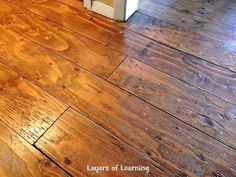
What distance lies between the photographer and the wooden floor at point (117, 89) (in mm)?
838

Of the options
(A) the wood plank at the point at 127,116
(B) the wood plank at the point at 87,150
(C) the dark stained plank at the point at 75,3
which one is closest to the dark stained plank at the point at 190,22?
(C) the dark stained plank at the point at 75,3

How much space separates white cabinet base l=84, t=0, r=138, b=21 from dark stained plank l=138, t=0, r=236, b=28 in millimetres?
121

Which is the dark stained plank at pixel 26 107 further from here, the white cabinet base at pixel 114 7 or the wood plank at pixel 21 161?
the white cabinet base at pixel 114 7

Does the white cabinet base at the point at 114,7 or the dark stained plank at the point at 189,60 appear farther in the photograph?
the white cabinet base at the point at 114,7

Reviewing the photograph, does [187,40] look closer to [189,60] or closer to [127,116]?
[189,60]

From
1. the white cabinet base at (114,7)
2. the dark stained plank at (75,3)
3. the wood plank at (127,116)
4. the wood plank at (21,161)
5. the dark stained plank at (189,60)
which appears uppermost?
the white cabinet base at (114,7)

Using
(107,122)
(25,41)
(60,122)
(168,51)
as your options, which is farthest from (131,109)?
(25,41)

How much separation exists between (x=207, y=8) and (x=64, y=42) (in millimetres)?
858

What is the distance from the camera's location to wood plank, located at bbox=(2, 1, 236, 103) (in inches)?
42.1

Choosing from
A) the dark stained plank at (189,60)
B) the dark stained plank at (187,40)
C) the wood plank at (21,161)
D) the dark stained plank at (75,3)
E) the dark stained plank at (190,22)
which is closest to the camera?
the wood plank at (21,161)

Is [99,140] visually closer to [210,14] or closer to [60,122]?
[60,122]

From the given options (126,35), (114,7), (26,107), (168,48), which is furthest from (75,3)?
(26,107)

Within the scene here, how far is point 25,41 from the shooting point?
1.20 m

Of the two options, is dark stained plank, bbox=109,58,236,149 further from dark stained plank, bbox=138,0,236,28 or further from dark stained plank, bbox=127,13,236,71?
dark stained plank, bbox=138,0,236,28
